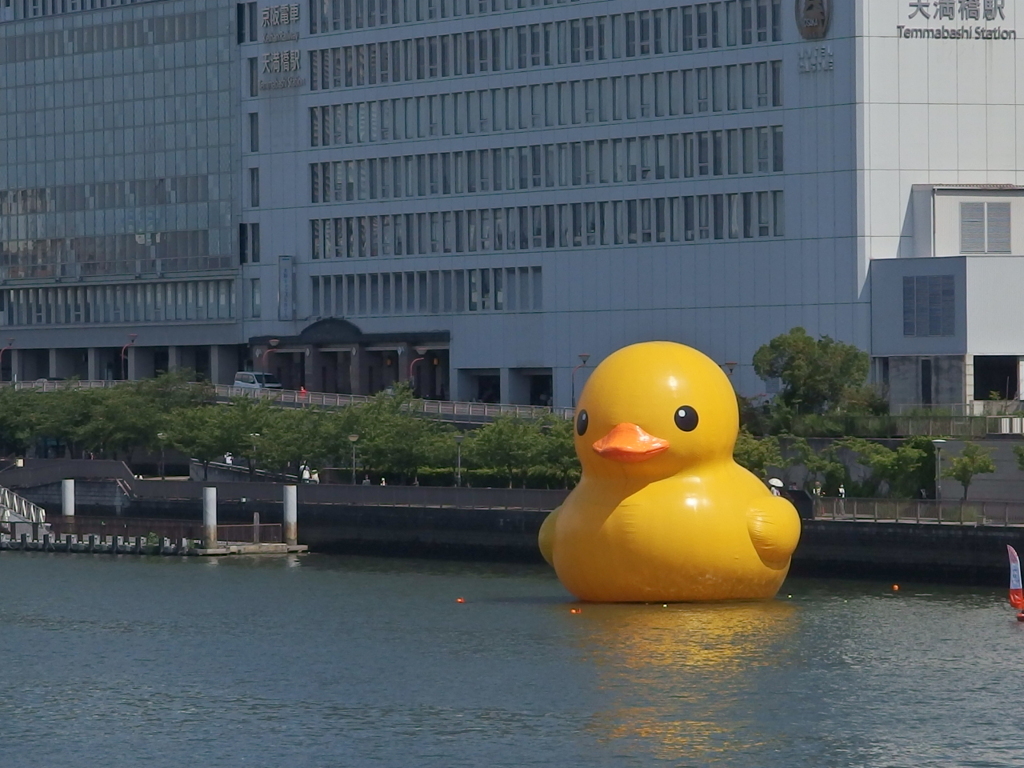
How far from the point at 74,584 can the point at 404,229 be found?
53191 mm

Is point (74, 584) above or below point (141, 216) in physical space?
below

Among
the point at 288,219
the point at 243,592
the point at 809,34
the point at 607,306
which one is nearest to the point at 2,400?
the point at 288,219

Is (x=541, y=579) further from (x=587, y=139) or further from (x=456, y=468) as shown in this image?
(x=587, y=139)

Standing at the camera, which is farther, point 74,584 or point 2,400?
point 2,400

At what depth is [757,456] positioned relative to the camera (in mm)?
80375

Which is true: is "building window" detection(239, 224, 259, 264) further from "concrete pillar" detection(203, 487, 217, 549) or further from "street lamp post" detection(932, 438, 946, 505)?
"street lamp post" detection(932, 438, 946, 505)

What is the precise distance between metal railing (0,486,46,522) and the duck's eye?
41.2 metres

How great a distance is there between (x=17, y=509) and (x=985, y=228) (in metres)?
43.4

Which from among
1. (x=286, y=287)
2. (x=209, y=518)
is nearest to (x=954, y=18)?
(x=286, y=287)

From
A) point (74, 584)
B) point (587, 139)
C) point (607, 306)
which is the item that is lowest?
point (74, 584)

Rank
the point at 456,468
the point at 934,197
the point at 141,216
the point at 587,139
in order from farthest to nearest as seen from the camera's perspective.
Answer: the point at 141,216 → the point at 587,139 → the point at 934,197 → the point at 456,468

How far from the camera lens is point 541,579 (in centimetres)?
7156

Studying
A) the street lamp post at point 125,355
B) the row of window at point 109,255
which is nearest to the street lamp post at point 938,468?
the row of window at point 109,255

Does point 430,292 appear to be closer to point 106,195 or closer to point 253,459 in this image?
point 106,195
